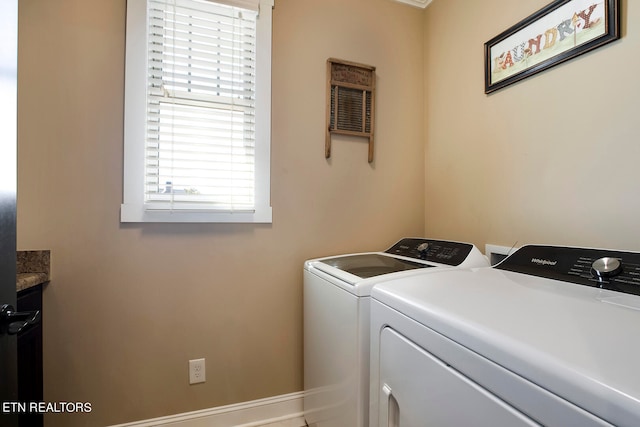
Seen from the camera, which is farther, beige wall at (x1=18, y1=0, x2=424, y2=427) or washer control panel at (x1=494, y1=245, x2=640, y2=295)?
beige wall at (x1=18, y1=0, x2=424, y2=427)

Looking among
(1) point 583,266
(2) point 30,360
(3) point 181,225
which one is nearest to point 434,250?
(1) point 583,266

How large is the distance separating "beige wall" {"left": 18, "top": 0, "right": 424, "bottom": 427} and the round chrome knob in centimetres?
113

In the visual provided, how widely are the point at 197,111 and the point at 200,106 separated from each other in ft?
0.10

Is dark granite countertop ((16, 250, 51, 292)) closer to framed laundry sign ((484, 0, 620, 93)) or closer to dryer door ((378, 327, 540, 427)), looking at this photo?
dryer door ((378, 327, 540, 427))

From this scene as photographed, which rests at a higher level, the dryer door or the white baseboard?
the dryer door

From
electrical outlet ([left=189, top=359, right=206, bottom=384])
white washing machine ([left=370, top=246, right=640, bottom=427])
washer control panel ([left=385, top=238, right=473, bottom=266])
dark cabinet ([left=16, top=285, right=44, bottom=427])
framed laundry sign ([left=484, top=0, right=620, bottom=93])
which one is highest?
framed laundry sign ([left=484, top=0, right=620, bottom=93])

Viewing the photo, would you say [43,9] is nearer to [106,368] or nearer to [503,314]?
[106,368]

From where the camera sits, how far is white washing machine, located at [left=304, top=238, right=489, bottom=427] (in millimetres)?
1101

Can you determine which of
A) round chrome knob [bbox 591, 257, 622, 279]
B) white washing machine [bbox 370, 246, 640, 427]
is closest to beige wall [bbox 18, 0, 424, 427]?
white washing machine [bbox 370, 246, 640, 427]

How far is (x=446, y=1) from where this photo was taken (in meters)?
1.90

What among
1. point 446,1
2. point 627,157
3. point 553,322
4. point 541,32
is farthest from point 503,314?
point 446,1

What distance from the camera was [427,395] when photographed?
755mm

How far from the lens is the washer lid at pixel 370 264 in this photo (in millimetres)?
1306

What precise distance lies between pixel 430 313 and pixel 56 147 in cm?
172
